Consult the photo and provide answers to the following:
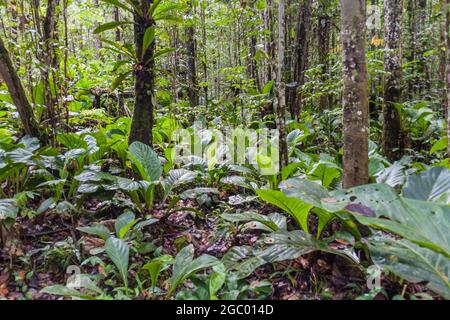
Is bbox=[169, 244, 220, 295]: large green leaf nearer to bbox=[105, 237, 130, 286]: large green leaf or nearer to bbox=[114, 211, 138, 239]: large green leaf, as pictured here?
bbox=[105, 237, 130, 286]: large green leaf

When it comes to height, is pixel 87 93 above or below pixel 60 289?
above

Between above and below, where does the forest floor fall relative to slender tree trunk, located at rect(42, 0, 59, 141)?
below

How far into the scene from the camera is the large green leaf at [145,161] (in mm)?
3416

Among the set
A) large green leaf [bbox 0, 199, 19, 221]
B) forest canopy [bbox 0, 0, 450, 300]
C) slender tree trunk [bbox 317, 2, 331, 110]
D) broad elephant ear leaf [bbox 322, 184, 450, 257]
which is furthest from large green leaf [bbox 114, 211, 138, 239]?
slender tree trunk [bbox 317, 2, 331, 110]

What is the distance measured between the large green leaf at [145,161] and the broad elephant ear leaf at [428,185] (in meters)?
2.26

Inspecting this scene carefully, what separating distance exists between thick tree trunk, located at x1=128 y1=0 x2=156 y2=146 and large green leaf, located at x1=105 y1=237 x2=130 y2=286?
5.53 ft

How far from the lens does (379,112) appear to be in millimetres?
7176

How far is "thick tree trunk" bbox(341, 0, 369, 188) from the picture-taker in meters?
2.56

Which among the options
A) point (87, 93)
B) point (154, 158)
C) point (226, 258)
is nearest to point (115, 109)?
point (87, 93)

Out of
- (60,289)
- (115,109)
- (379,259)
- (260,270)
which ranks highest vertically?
(115,109)

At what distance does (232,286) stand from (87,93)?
6.93 m

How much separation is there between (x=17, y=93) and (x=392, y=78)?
5.16 meters
